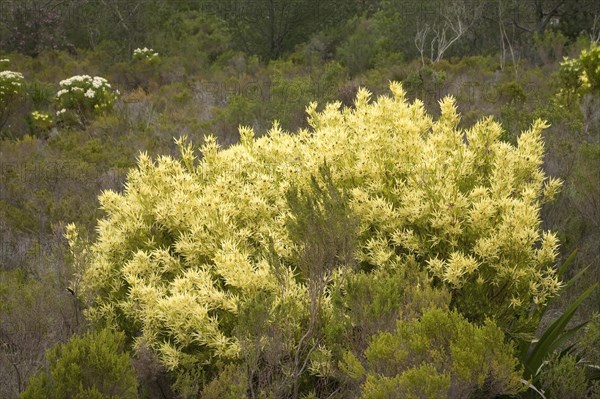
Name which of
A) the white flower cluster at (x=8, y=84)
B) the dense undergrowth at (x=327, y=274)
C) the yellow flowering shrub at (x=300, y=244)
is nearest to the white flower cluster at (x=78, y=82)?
the white flower cluster at (x=8, y=84)

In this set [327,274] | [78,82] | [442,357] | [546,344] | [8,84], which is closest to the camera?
[442,357]

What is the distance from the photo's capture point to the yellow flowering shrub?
4.39 m

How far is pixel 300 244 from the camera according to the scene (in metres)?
4.27

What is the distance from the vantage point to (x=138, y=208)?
5.04 m

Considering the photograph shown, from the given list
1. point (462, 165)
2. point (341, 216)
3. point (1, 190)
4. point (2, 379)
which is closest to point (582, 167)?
point (462, 165)

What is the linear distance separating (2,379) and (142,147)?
673 centimetres

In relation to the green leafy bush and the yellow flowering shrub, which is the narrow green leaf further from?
the green leafy bush

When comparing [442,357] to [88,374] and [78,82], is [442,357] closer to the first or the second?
[88,374]

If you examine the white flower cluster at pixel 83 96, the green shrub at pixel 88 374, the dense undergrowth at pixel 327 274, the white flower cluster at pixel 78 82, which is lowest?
the green shrub at pixel 88 374

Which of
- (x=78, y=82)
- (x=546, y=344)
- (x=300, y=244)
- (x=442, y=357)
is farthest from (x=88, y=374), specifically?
(x=78, y=82)

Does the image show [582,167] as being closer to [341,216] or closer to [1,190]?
[341,216]

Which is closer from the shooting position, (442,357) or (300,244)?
(442,357)

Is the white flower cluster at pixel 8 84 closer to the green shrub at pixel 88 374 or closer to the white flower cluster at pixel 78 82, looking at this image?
the white flower cluster at pixel 78 82

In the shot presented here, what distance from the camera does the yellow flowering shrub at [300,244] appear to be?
4.39 m
